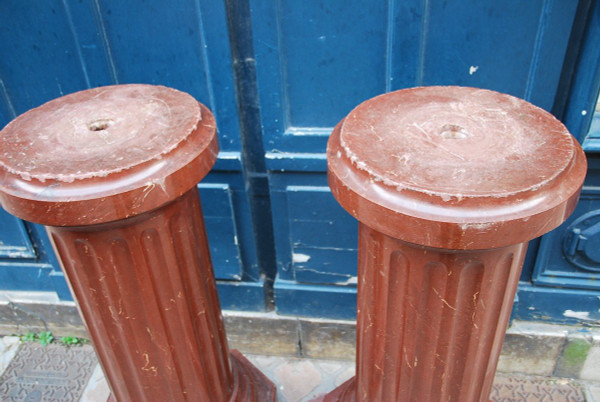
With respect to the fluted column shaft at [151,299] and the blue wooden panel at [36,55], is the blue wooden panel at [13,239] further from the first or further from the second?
the fluted column shaft at [151,299]

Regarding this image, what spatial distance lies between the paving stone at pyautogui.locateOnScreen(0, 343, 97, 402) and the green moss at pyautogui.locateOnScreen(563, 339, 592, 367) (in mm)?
2685

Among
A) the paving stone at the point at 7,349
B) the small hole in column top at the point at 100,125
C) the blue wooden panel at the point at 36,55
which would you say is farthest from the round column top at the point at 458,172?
the paving stone at the point at 7,349

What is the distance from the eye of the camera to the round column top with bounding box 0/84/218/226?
138cm

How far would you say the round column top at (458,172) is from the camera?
4.02 ft

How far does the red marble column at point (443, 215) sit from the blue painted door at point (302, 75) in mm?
411

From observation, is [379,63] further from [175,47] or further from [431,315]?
[431,315]

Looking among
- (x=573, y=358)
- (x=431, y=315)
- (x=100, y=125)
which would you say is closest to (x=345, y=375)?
(x=573, y=358)

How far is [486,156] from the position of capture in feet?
4.46

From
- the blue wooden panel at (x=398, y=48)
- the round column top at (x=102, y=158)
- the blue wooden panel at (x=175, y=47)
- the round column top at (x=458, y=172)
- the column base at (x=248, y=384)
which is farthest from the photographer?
the column base at (x=248, y=384)

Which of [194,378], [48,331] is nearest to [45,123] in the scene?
[194,378]

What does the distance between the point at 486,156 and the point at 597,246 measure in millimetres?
1434

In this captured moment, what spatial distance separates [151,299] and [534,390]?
215cm

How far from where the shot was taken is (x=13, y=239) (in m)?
2.93

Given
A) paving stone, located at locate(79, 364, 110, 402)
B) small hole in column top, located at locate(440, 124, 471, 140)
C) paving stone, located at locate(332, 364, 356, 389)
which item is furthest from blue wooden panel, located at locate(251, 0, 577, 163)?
paving stone, located at locate(79, 364, 110, 402)
